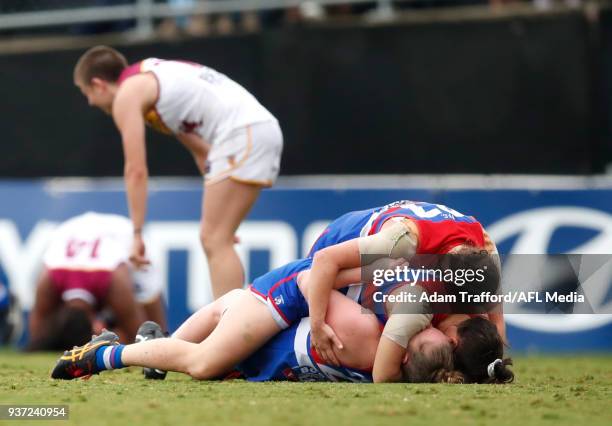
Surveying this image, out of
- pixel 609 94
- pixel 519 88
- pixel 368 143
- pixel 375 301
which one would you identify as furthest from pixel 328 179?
pixel 375 301

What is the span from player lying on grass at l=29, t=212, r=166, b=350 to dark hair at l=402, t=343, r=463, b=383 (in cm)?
396

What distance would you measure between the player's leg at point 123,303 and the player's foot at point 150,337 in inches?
115

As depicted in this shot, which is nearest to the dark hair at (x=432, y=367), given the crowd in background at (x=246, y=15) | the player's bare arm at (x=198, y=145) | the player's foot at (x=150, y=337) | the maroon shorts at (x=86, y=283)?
the player's foot at (x=150, y=337)

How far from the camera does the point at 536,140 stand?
35.3ft

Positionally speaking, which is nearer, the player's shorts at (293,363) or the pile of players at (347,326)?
the pile of players at (347,326)

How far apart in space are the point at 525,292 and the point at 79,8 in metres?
5.98

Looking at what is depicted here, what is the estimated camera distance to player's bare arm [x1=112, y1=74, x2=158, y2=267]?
305 inches

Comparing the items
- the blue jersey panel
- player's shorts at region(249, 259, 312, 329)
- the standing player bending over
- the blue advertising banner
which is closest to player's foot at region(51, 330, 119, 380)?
the blue jersey panel

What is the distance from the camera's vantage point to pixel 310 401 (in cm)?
493

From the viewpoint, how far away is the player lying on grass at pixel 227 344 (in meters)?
5.77

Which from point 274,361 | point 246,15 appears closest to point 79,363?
point 274,361

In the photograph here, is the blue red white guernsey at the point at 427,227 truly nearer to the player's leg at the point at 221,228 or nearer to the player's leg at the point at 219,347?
the player's leg at the point at 219,347

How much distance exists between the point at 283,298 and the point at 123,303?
147 inches

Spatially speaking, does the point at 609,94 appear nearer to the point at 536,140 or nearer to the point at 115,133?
the point at 536,140
